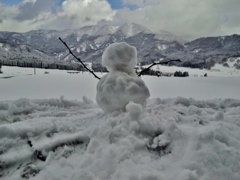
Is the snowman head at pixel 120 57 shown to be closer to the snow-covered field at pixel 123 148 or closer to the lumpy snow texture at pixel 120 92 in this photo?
the lumpy snow texture at pixel 120 92

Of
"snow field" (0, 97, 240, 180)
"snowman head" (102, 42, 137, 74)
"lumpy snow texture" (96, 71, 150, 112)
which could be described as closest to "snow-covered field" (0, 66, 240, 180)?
"snow field" (0, 97, 240, 180)

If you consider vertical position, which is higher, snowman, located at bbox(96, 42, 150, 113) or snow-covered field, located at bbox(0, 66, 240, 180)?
snowman, located at bbox(96, 42, 150, 113)

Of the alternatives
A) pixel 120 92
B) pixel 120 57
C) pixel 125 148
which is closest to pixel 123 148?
pixel 125 148

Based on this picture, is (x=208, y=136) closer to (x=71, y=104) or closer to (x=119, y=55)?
(x=119, y=55)

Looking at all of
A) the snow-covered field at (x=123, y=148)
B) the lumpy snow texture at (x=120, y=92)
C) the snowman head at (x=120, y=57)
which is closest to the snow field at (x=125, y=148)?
the snow-covered field at (x=123, y=148)

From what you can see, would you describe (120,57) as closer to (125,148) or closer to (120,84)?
(120,84)

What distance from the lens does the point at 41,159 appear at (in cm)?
209

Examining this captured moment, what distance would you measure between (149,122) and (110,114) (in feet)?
1.88

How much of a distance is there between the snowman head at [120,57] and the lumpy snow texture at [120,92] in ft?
0.93

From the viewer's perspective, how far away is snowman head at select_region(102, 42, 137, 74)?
3119mm

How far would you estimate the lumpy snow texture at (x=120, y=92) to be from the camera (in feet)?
8.96

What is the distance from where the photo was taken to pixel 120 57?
3111mm

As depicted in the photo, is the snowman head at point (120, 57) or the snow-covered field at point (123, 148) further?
the snowman head at point (120, 57)

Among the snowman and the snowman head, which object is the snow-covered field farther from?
the snowman head
